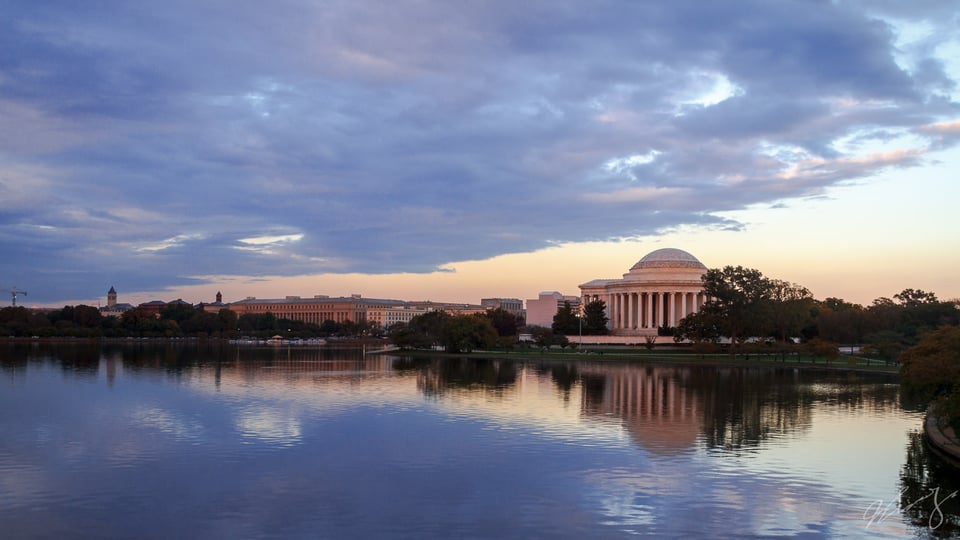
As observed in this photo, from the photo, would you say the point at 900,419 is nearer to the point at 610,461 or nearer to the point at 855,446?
the point at 855,446

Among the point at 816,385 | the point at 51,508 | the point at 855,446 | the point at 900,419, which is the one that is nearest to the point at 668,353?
the point at 816,385

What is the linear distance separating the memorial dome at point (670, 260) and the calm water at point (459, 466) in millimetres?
71640

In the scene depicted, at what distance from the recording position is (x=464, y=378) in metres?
48.7

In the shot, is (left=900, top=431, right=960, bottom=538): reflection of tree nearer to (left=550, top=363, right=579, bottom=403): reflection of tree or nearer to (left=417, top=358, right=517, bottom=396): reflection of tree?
(left=550, top=363, right=579, bottom=403): reflection of tree

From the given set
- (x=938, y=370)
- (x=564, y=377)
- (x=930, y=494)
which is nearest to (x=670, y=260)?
(x=564, y=377)

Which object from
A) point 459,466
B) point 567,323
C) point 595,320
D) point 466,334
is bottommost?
point 459,466

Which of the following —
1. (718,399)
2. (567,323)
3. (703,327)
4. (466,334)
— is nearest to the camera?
(718,399)

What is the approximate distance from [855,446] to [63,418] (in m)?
24.0

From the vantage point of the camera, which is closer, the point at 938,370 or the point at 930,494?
the point at 930,494

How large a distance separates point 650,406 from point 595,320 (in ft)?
231

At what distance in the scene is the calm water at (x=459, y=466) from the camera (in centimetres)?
1487

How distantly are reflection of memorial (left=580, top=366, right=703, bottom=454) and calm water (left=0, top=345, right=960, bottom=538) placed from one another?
20 cm

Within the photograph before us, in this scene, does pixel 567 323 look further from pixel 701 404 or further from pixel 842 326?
pixel 701 404

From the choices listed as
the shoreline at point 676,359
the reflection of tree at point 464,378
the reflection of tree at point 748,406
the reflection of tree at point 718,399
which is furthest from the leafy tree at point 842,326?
the reflection of tree at point 464,378
